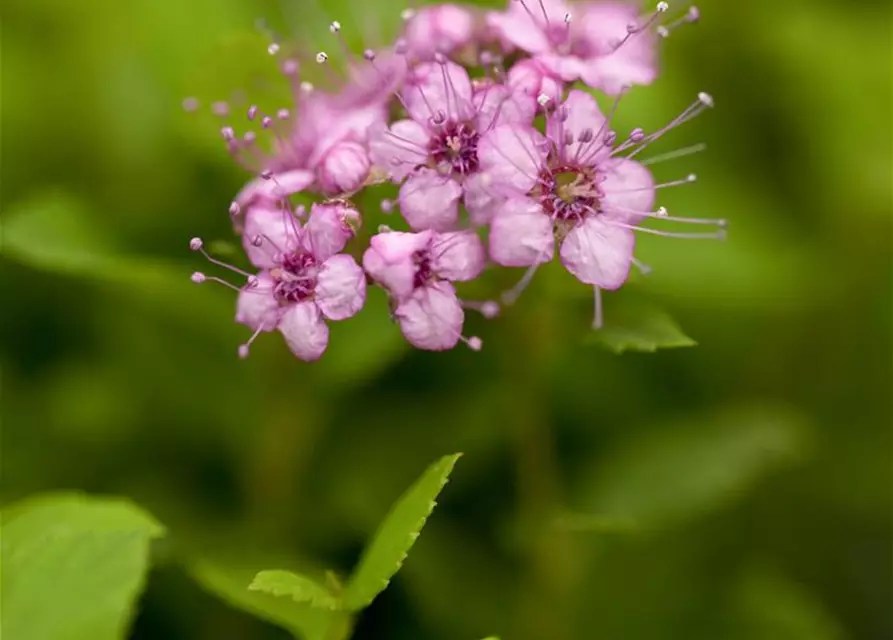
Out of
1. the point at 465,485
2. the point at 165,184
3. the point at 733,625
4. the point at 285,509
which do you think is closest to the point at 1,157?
the point at 165,184

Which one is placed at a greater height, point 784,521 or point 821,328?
point 821,328

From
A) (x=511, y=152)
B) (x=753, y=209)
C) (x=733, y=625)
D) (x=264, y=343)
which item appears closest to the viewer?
(x=511, y=152)

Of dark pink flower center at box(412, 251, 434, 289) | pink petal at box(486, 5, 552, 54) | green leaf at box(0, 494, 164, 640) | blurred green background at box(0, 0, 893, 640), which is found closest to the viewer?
A: green leaf at box(0, 494, 164, 640)

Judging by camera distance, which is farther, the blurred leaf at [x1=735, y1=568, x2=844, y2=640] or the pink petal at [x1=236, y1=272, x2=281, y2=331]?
the blurred leaf at [x1=735, y1=568, x2=844, y2=640]

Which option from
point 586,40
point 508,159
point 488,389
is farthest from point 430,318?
point 488,389

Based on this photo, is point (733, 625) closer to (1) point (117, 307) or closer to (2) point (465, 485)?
(2) point (465, 485)

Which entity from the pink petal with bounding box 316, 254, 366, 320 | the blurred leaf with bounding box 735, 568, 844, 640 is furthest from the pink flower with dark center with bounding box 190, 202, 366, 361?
the blurred leaf with bounding box 735, 568, 844, 640

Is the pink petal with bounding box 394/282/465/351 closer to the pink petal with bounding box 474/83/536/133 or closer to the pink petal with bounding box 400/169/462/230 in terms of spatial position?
the pink petal with bounding box 400/169/462/230
